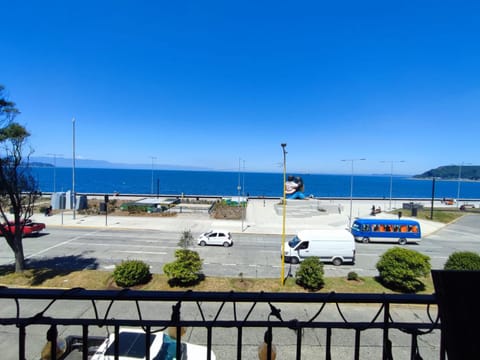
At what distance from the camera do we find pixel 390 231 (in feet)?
81.1

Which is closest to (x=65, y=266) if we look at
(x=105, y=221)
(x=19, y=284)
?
(x=19, y=284)

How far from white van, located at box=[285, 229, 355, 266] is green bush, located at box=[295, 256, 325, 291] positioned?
4.50m

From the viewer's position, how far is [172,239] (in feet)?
80.8

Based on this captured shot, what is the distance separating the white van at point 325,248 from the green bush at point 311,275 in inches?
177

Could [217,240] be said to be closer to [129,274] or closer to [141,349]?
[129,274]

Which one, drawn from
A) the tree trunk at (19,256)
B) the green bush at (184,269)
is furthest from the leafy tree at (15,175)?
the green bush at (184,269)

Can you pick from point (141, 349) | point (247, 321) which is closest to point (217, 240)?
point (141, 349)

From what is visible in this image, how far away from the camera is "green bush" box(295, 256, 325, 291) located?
543 inches

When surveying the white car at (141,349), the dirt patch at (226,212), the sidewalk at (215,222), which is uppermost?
the white car at (141,349)

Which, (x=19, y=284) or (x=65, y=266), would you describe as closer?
(x=19, y=284)

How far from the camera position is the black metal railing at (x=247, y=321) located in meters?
1.65

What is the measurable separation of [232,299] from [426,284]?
1817cm

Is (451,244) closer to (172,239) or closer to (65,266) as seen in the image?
(172,239)

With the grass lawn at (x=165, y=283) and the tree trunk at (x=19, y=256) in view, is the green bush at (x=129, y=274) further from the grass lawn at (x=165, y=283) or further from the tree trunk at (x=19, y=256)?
the tree trunk at (x=19, y=256)
